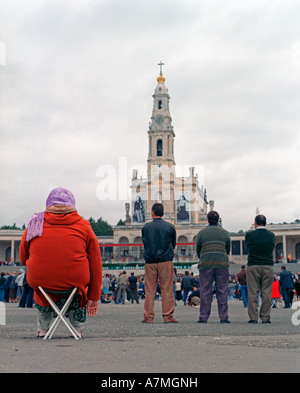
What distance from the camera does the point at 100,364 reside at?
3.70 m

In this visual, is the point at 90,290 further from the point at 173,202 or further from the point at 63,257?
the point at 173,202

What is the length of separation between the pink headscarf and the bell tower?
8003cm

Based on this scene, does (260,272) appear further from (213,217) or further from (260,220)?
(213,217)

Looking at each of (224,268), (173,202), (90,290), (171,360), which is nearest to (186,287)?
(224,268)

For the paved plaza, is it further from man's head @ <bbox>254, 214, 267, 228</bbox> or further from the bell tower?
the bell tower

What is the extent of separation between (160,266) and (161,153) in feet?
263

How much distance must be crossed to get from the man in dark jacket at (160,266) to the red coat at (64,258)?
3223mm

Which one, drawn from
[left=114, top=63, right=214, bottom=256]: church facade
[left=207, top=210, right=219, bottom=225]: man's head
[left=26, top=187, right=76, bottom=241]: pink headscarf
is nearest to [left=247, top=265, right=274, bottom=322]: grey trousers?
[left=207, top=210, right=219, bottom=225]: man's head

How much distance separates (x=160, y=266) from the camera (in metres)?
9.02

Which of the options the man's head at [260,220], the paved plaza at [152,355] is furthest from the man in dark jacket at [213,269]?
the paved plaza at [152,355]

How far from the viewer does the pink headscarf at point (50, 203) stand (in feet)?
18.9

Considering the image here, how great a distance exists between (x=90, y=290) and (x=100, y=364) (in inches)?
85.3

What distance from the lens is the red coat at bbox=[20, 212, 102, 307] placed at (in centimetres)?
559
